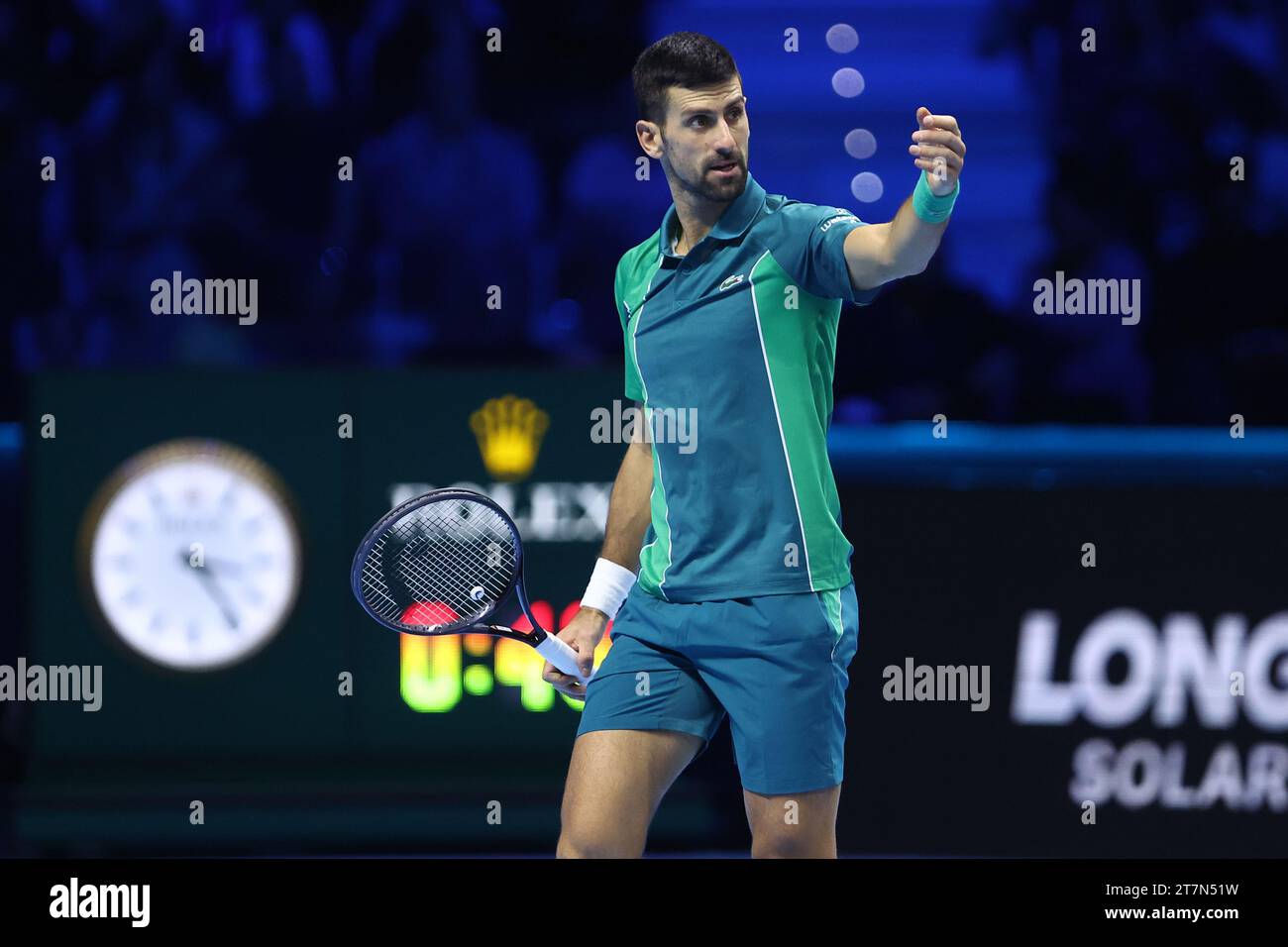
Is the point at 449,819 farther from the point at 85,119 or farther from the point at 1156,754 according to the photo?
the point at 85,119

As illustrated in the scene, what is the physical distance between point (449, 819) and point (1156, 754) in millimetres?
1999

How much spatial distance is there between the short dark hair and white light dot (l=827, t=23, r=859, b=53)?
360 centimetres

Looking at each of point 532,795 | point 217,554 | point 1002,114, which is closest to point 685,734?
point 532,795

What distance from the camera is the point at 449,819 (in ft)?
17.4

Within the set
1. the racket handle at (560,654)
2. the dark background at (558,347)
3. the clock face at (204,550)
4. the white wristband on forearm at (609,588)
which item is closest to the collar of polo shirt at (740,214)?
the white wristband on forearm at (609,588)

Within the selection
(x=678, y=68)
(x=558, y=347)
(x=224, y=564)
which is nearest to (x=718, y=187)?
(x=678, y=68)

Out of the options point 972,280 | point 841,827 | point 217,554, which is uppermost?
point 972,280

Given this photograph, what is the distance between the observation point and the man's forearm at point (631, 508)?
354cm

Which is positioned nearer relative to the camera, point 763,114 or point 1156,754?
point 1156,754

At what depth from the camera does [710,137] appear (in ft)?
10.9

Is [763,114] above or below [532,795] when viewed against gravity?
above

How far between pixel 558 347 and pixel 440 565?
2665 millimetres

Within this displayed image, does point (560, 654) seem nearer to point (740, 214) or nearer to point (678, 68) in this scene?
point (740, 214)

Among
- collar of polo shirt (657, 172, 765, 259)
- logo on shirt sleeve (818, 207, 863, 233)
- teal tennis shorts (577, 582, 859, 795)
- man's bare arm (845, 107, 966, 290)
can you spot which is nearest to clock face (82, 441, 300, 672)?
teal tennis shorts (577, 582, 859, 795)
